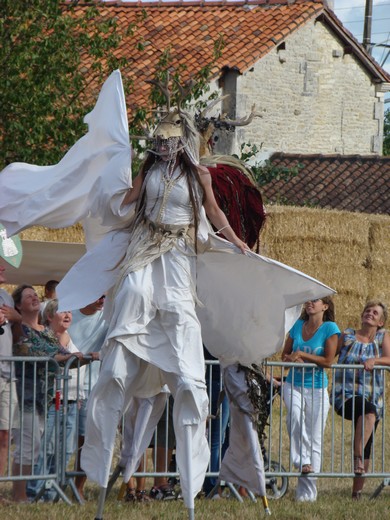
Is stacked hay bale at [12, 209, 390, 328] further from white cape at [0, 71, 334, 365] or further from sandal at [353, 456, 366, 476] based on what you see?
Result: white cape at [0, 71, 334, 365]

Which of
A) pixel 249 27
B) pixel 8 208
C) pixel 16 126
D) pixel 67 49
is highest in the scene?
pixel 249 27

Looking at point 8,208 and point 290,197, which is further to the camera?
point 290,197

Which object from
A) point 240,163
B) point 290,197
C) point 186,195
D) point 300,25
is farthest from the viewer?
point 300,25

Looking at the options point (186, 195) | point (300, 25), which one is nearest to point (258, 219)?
point (186, 195)

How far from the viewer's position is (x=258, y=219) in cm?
853

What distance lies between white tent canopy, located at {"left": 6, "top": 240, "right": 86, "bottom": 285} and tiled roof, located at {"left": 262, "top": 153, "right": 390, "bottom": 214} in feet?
36.7

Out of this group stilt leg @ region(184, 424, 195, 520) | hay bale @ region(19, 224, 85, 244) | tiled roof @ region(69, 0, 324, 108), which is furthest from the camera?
tiled roof @ region(69, 0, 324, 108)

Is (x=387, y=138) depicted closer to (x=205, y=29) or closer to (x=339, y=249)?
(x=205, y=29)

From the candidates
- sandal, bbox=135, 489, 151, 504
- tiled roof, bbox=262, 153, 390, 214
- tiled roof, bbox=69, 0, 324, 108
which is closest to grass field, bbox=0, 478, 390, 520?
sandal, bbox=135, 489, 151, 504

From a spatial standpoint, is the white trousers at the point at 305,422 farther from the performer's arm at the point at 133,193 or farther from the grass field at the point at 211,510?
the performer's arm at the point at 133,193

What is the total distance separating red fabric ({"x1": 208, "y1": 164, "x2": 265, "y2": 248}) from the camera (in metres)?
8.32

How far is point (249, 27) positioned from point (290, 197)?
15.6 feet

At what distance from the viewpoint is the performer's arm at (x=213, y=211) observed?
7.32 metres

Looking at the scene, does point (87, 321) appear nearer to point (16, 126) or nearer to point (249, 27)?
point (16, 126)
